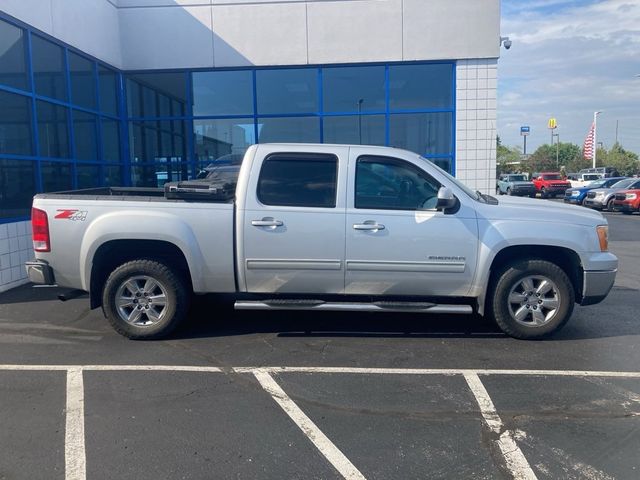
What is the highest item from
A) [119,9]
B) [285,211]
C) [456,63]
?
[119,9]

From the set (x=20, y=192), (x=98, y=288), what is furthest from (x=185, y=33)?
(x=98, y=288)

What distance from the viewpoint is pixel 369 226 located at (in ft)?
18.6

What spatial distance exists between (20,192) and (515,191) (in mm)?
32788

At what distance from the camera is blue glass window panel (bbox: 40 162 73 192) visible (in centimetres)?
973

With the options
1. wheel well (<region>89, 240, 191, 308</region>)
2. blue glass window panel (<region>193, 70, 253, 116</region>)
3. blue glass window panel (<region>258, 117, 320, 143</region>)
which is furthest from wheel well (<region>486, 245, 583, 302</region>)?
blue glass window panel (<region>193, 70, 253, 116</region>)

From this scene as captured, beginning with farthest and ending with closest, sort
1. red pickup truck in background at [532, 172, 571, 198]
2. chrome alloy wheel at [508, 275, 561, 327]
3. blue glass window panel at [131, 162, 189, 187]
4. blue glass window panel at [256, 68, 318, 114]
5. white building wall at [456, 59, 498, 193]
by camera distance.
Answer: red pickup truck in background at [532, 172, 571, 198]
blue glass window panel at [131, 162, 189, 187]
blue glass window panel at [256, 68, 318, 114]
white building wall at [456, 59, 498, 193]
chrome alloy wheel at [508, 275, 561, 327]

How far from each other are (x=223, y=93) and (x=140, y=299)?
8705 mm

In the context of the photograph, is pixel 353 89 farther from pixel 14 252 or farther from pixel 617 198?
pixel 617 198

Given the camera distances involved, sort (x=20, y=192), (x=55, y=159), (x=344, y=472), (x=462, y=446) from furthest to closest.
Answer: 1. (x=55, y=159)
2. (x=20, y=192)
3. (x=462, y=446)
4. (x=344, y=472)

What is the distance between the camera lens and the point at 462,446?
12.3ft

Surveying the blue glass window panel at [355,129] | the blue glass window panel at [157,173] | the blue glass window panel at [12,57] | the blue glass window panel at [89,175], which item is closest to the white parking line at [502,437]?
→ the blue glass window panel at [12,57]

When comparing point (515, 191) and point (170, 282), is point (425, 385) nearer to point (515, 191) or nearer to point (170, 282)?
point (170, 282)

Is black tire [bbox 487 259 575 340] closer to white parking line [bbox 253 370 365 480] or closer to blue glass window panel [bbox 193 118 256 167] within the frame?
white parking line [bbox 253 370 365 480]

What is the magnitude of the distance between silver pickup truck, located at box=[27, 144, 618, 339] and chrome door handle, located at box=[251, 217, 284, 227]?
1 centimetres
